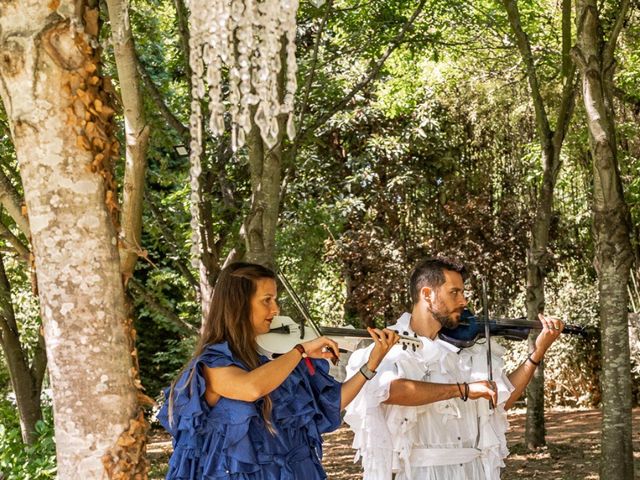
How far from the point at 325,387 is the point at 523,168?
14019mm

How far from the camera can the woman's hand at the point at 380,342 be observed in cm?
389

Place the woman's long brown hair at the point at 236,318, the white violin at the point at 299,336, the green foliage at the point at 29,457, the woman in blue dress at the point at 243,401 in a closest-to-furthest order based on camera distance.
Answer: the woman in blue dress at the point at 243,401, the woman's long brown hair at the point at 236,318, the white violin at the point at 299,336, the green foliage at the point at 29,457

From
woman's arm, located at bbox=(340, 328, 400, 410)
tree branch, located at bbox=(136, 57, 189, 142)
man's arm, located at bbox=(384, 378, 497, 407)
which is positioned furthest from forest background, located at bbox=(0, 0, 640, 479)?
woman's arm, located at bbox=(340, 328, 400, 410)

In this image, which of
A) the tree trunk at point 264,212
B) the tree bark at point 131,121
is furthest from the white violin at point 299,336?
the tree trunk at point 264,212

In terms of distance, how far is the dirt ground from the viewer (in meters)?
9.58

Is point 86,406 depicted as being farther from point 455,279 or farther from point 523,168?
point 523,168

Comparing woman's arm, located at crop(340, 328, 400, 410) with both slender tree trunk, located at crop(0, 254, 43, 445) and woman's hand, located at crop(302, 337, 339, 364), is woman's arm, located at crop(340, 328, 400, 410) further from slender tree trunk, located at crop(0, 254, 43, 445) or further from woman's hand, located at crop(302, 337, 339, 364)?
slender tree trunk, located at crop(0, 254, 43, 445)

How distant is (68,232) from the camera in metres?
3.36

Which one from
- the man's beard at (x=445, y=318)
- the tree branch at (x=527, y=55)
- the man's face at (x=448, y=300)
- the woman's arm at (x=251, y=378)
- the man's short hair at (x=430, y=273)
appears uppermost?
the tree branch at (x=527, y=55)

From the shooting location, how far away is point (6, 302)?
11094mm

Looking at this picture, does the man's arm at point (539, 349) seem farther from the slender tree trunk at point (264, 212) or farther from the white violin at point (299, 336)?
the slender tree trunk at point (264, 212)

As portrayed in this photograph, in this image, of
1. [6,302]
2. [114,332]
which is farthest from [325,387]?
[6,302]

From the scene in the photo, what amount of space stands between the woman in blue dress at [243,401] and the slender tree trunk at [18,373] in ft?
24.5

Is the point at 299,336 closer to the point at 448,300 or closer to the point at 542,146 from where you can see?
the point at 448,300
